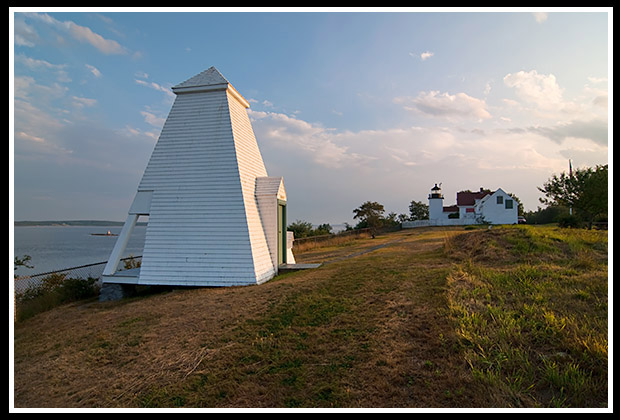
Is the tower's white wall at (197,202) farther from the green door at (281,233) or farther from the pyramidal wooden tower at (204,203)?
the green door at (281,233)

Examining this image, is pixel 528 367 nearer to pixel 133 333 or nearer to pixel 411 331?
pixel 411 331

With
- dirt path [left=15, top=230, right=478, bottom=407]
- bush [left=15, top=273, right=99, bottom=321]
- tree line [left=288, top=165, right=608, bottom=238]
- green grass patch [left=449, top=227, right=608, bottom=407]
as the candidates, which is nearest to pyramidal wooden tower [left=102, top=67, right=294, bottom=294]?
bush [left=15, top=273, right=99, bottom=321]

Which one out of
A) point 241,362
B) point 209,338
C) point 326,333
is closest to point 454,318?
point 326,333

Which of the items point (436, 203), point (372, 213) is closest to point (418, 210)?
point (436, 203)

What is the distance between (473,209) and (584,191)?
75.4 feet

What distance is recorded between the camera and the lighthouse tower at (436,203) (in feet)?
140

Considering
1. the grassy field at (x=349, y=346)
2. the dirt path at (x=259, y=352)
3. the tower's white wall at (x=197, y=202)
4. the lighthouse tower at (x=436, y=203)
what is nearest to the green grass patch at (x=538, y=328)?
the grassy field at (x=349, y=346)

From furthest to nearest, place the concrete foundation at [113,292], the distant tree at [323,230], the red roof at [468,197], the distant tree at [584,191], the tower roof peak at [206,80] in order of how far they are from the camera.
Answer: the red roof at [468,197], the distant tree at [323,230], the distant tree at [584,191], the tower roof peak at [206,80], the concrete foundation at [113,292]

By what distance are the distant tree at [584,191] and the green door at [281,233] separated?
1594 cm

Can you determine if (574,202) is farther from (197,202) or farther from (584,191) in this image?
(197,202)

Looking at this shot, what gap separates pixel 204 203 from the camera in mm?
9430

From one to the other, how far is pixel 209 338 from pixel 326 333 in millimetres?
1785

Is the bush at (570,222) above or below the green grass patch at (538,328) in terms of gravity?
above

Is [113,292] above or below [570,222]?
below
